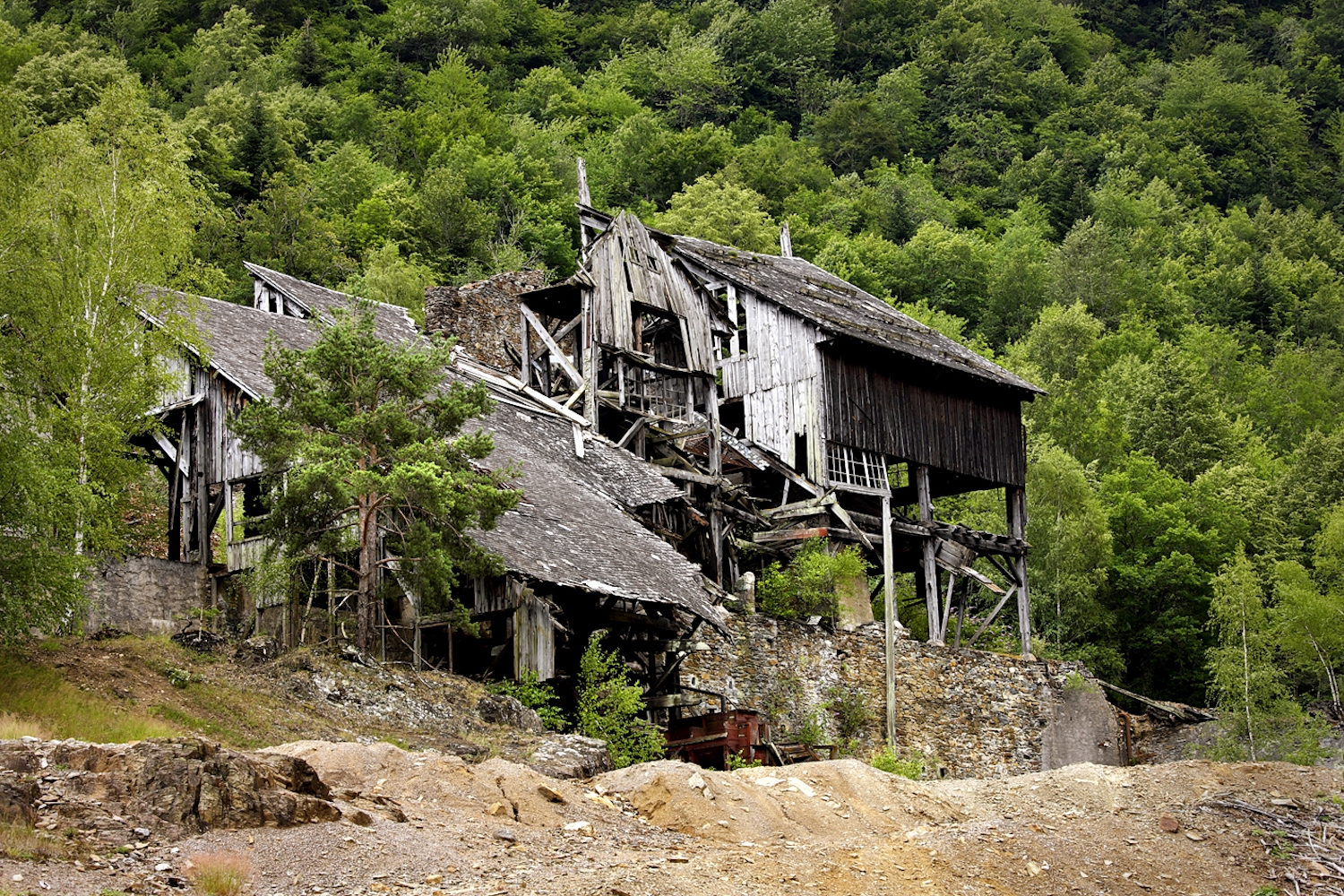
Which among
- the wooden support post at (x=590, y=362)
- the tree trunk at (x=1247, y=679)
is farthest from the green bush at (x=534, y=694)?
the tree trunk at (x=1247, y=679)

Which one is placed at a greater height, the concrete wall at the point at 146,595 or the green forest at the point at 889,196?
the green forest at the point at 889,196

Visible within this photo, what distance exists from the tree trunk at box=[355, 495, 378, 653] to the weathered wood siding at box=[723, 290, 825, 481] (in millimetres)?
14046

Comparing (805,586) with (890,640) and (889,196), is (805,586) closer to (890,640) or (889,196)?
(890,640)

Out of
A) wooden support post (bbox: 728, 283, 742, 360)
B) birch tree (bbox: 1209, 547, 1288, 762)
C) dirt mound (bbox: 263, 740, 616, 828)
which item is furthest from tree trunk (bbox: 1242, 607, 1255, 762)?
dirt mound (bbox: 263, 740, 616, 828)

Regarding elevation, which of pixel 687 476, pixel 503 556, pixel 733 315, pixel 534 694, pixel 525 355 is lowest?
pixel 534 694

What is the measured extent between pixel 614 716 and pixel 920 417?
51.1ft

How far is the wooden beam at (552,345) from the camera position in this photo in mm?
32125

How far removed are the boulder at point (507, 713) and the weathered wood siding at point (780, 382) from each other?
45.1ft

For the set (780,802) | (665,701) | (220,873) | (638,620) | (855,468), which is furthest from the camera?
(855,468)

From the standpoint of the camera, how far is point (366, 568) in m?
20.6

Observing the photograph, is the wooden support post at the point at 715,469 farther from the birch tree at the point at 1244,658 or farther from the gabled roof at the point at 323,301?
the birch tree at the point at 1244,658

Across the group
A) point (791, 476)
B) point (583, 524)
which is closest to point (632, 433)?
point (791, 476)

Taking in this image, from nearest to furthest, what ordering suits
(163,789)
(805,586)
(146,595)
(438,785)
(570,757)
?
(163,789), (438,785), (570,757), (146,595), (805,586)

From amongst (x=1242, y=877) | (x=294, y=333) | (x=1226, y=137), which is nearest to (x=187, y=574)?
(x=294, y=333)
